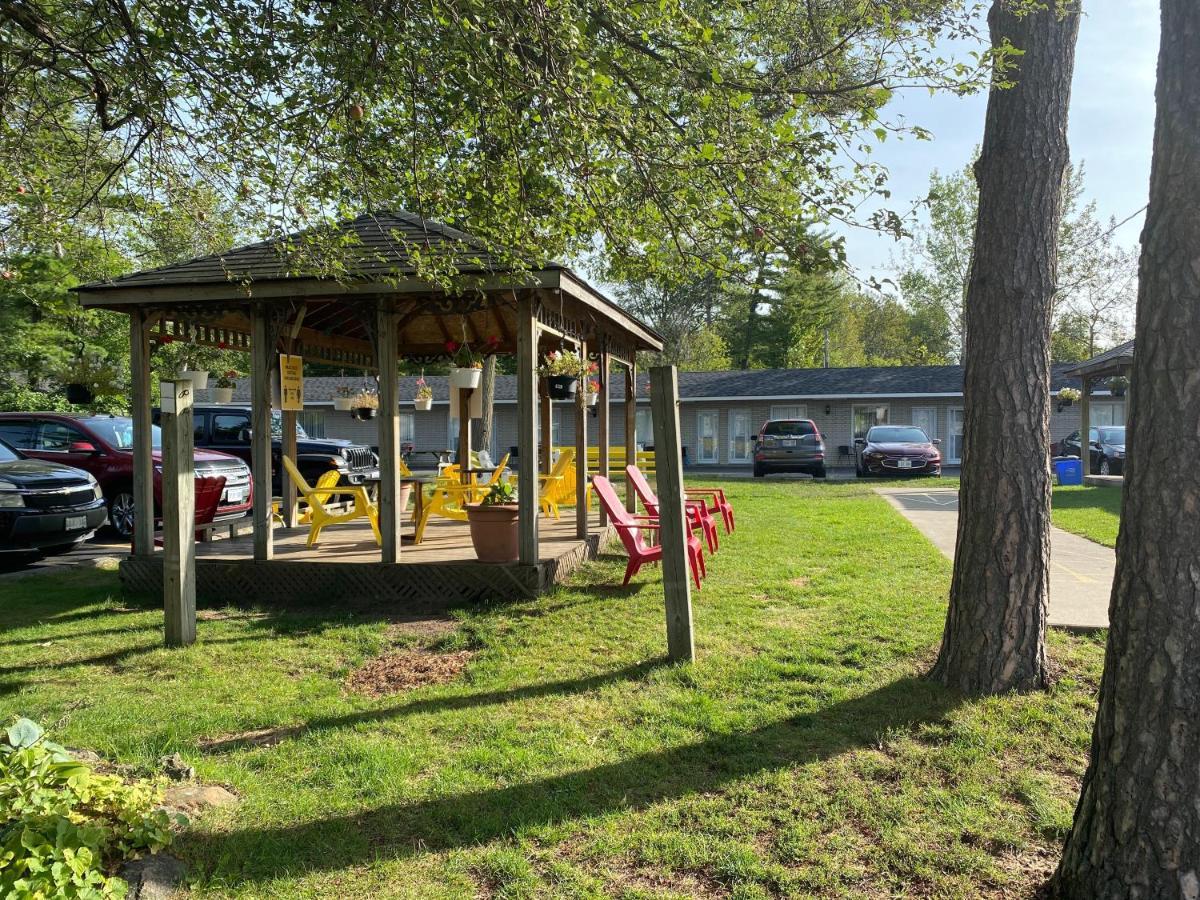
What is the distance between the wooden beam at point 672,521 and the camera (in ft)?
16.8

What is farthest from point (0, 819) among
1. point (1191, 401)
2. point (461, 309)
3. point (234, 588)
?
point (461, 309)

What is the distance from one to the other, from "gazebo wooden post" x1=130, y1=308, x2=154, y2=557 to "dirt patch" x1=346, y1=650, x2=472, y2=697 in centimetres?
355

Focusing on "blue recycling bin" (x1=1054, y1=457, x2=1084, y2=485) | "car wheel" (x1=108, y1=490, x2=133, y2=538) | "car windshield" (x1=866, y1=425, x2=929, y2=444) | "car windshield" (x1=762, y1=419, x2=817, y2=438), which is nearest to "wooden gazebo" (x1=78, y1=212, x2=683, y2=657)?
"car wheel" (x1=108, y1=490, x2=133, y2=538)

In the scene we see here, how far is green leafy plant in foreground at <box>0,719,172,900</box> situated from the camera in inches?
92.0

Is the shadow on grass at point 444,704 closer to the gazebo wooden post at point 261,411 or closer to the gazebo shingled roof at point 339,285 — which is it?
the gazebo shingled roof at point 339,285

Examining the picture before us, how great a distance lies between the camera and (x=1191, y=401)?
2.25m

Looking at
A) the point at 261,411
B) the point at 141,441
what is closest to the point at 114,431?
the point at 141,441

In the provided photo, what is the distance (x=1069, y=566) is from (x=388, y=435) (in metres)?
6.65

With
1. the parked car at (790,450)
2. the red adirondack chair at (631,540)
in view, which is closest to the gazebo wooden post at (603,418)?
the red adirondack chair at (631,540)

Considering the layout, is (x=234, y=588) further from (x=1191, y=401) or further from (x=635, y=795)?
(x=1191, y=401)

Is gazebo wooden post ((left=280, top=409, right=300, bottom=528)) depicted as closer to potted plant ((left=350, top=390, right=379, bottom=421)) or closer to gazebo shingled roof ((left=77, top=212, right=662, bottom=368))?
gazebo shingled roof ((left=77, top=212, right=662, bottom=368))

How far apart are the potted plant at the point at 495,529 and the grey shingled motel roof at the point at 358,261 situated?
6.72 ft

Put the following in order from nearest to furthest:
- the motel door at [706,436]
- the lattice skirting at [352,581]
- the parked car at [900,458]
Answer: the lattice skirting at [352,581], the parked car at [900,458], the motel door at [706,436]

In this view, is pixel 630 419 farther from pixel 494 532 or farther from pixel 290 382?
pixel 290 382
